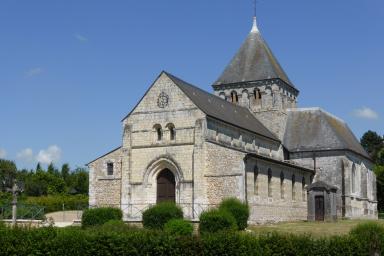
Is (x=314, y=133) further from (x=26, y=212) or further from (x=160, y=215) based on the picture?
(x=26, y=212)

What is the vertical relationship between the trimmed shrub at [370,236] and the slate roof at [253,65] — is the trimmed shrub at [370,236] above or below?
below

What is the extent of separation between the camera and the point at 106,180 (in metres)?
37.1

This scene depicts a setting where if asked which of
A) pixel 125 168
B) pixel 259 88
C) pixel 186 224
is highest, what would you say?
pixel 259 88

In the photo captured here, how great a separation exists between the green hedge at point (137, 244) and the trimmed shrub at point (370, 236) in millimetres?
2343

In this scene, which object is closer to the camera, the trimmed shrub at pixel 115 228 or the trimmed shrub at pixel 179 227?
the trimmed shrub at pixel 115 228

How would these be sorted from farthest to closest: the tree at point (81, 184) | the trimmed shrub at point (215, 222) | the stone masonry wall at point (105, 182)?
the tree at point (81, 184) < the stone masonry wall at point (105, 182) < the trimmed shrub at point (215, 222)

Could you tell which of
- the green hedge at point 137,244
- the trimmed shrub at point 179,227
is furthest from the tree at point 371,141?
the green hedge at point 137,244

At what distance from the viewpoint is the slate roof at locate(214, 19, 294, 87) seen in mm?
47344

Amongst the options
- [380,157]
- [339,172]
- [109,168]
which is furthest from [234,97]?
[380,157]

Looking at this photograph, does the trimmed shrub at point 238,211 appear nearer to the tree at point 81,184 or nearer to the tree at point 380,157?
the tree at point 81,184

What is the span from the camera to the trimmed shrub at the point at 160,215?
2889cm

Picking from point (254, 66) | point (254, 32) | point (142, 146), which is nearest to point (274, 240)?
point (142, 146)

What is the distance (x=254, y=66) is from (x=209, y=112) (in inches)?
543

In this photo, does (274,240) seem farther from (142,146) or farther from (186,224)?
(142,146)
